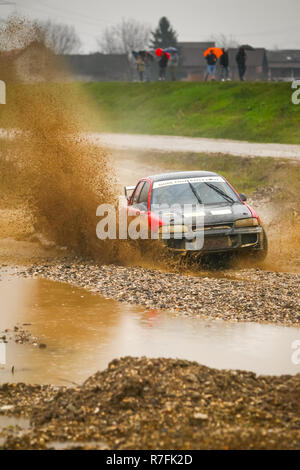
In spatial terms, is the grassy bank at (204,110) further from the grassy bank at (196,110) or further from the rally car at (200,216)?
the rally car at (200,216)

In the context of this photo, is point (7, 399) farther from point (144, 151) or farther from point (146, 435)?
point (144, 151)

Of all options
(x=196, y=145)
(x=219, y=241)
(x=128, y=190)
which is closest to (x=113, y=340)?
(x=219, y=241)

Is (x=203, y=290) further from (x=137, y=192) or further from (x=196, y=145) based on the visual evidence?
(x=196, y=145)

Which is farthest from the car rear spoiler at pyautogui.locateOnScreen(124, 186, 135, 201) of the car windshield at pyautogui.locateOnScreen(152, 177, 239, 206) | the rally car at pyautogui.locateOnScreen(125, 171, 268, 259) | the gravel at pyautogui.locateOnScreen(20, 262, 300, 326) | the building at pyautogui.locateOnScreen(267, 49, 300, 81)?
the building at pyautogui.locateOnScreen(267, 49, 300, 81)

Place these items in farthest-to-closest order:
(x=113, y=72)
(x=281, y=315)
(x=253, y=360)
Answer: (x=113, y=72), (x=281, y=315), (x=253, y=360)

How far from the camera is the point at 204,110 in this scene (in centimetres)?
4344

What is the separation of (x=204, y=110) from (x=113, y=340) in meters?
34.6

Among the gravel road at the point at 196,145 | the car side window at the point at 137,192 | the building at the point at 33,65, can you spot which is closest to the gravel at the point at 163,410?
the car side window at the point at 137,192

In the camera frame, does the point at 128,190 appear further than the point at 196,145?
No

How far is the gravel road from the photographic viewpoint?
30391mm

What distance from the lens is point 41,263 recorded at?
15.7m

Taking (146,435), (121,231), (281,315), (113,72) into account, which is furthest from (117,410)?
(113,72)

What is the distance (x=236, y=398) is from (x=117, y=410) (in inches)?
39.7

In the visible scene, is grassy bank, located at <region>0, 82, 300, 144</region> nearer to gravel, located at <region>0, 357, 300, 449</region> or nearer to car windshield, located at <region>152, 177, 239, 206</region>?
car windshield, located at <region>152, 177, 239, 206</region>
